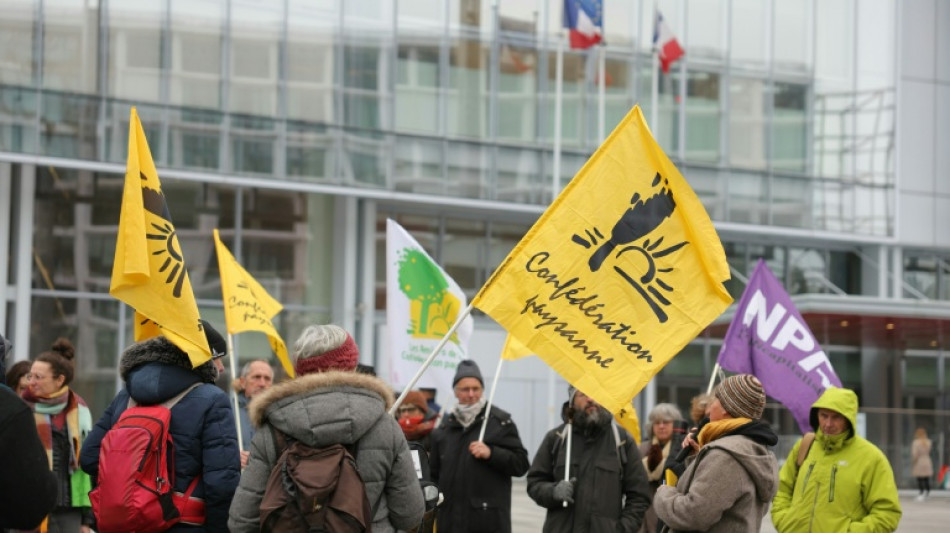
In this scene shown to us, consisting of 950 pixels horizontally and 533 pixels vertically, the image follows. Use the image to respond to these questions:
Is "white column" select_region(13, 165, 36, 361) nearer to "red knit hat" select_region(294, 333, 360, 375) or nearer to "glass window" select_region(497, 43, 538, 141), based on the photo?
"glass window" select_region(497, 43, 538, 141)

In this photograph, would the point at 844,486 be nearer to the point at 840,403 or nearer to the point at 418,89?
the point at 840,403

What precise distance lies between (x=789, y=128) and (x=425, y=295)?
72.4 ft

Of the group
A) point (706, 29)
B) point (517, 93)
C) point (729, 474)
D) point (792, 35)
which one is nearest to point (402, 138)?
point (517, 93)

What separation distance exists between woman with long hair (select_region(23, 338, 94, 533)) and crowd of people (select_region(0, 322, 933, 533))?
0.01m

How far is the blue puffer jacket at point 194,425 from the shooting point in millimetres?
6688

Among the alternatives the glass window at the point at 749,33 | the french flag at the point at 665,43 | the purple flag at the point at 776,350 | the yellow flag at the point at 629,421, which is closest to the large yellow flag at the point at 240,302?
the yellow flag at the point at 629,421

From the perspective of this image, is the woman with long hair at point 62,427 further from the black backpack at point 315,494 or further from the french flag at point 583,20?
the french flag at point 583,20

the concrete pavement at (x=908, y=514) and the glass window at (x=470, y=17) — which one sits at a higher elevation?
the glass window at (x=470, y=17)

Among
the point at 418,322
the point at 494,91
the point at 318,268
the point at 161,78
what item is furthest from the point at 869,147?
the point at 418,322

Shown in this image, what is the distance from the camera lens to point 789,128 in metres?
34.8

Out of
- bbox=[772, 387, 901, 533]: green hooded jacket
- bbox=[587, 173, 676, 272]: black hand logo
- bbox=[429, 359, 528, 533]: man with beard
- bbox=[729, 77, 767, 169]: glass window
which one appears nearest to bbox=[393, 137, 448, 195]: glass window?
bbox=[729, 77, 767, 169]: glass window

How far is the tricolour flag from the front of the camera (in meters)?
13.8

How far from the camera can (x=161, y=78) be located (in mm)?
27703

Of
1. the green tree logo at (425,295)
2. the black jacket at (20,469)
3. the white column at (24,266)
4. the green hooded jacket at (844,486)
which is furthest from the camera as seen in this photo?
the white column at (24,266)
